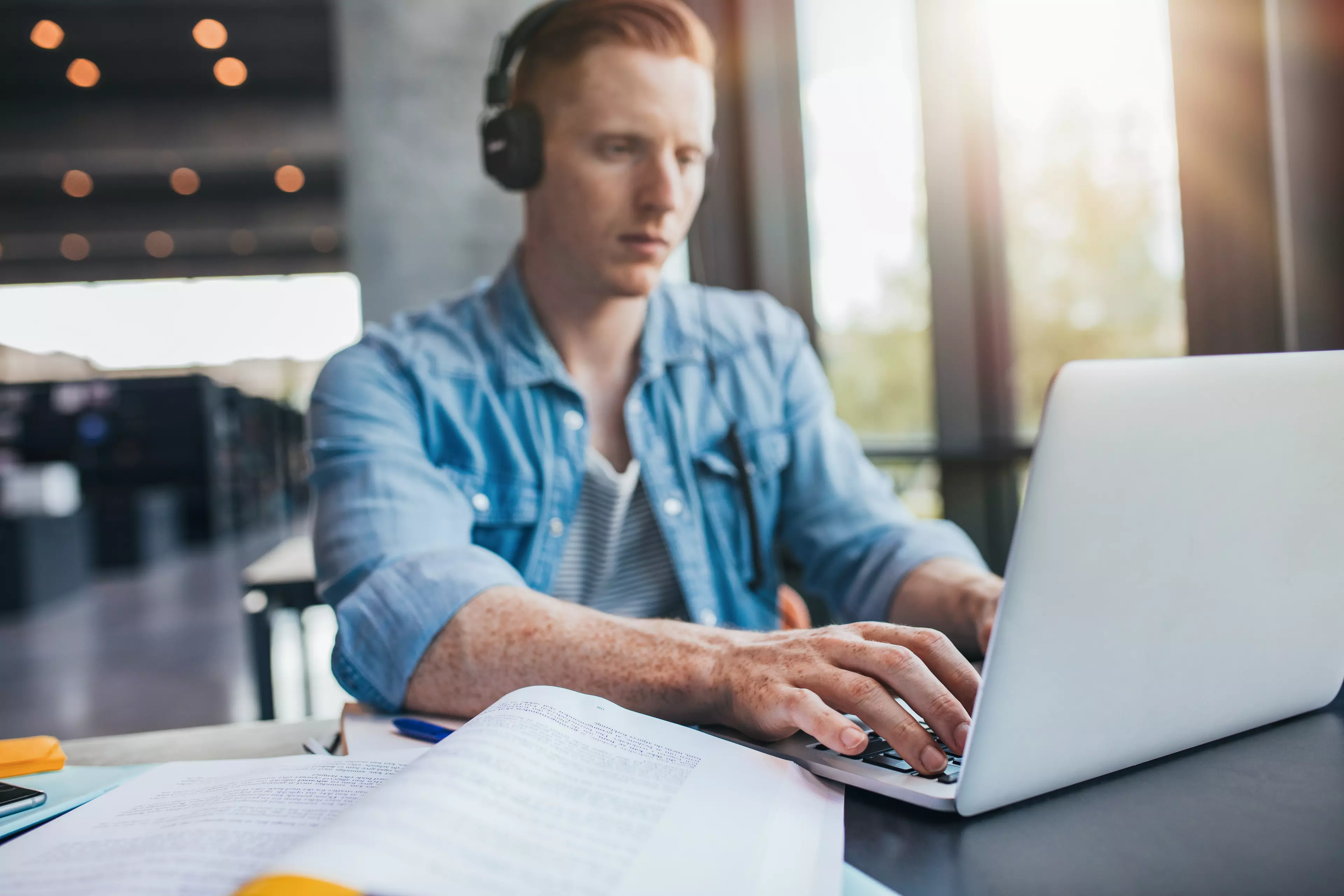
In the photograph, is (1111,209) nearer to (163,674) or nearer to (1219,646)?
(1219,646)

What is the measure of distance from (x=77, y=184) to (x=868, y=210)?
35.6ft

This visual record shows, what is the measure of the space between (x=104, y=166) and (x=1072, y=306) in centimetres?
1036

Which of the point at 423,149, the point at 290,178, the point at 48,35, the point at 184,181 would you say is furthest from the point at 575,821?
the point at 184,181

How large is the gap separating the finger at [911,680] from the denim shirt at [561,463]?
14.2 inches

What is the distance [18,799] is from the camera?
1.91 feet

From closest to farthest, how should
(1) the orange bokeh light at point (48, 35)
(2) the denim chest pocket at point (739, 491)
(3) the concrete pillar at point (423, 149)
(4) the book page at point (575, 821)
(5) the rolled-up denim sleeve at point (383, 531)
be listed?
(4) the book page at point (575, 821) < (5) the rolled-up denim sleeve at point (383, 531) < (2) the denim chest pocket at point (739, 491) < (3) the concrete pillar at point (423, 149) < (1) the orange bokeh light at point (48, 35)

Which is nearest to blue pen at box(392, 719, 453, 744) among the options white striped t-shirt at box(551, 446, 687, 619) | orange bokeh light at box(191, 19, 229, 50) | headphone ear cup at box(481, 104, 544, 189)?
white striped t-shirt at box(551, 446, 687, 619)

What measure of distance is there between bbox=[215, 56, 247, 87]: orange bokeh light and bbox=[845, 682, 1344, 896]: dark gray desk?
8921mm

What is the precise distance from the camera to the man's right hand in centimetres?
56

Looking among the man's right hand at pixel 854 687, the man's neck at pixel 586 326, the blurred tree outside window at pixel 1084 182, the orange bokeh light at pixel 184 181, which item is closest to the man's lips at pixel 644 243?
the man's neck at pixel 586 326

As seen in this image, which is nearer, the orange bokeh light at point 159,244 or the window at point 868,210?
the window at point 868,210

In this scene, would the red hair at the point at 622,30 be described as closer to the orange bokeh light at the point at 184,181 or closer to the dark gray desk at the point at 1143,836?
the dark gray desk at the point at 1143,836

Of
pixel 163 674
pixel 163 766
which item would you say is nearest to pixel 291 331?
pixel 163 674

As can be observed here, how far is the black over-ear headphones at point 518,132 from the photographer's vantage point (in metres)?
1.24
